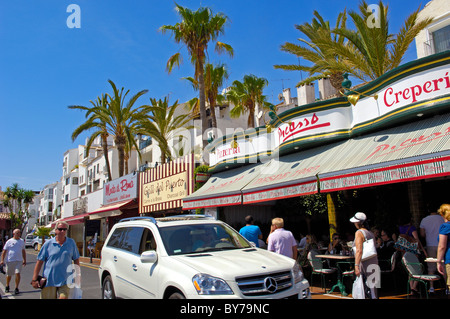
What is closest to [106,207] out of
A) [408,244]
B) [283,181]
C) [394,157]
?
[283,181]

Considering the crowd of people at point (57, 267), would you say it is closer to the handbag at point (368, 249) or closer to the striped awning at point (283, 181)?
the handbag at point (368, 249)

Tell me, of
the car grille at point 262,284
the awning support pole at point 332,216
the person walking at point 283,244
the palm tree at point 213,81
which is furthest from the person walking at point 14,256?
the palm tree at point 213,81

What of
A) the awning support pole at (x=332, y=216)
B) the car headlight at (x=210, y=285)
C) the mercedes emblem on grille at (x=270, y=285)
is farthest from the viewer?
the awning support pole at (x=332, y=216)

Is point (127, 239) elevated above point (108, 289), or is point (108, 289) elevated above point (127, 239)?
point (127, 239)

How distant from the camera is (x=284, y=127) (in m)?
12.7

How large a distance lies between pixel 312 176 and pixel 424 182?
453 centimetres

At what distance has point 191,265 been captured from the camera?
494 centimetres

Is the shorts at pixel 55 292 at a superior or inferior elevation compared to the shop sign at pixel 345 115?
inferior

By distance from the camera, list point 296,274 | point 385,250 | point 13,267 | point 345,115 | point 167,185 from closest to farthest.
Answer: point 296,274, point 385,250, point 345,115, point 13,267, point 167,185

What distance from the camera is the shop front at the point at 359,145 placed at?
7.95 metres

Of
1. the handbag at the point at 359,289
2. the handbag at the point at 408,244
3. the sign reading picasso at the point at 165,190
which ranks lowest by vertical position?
the handbag at the point at 359,289

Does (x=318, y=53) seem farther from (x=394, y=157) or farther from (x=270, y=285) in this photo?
(x=270, y=285)

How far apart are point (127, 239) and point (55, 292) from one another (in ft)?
4.99
